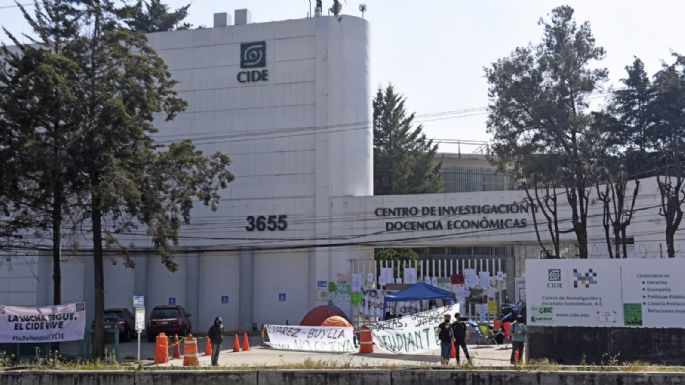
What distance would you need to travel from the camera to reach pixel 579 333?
22.4 m

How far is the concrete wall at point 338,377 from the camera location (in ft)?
51.6

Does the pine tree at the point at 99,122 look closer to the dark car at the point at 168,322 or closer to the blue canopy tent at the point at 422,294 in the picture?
the dark car at the point at 168,322

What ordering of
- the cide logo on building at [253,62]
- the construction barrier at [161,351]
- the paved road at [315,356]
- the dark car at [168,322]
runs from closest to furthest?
the paved road at [315,356], the construction barrier at [161,351], the dark car at [168,322], the cide logo on building at [253,62]

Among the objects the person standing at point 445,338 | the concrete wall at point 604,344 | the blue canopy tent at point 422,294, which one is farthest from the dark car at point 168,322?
the concrete wall at point 604,344

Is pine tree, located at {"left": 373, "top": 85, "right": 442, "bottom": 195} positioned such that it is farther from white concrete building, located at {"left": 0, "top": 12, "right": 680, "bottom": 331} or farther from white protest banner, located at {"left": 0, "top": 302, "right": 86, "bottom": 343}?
white protest banner, located at {"left": 0, "top": 302, "right": 86, "bottom": 343}

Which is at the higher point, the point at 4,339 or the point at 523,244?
A: the point at 523,244

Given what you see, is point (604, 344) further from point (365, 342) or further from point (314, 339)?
point (314, 339)

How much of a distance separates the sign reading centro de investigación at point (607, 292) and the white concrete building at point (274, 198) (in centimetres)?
1827

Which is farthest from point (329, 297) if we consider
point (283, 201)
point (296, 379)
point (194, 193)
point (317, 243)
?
point (296, 379)

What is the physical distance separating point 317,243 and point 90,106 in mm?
17938

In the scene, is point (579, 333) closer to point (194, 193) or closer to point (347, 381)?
point (347, 381)

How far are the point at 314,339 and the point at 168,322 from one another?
34.3ft

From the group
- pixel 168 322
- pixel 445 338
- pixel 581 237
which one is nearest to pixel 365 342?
pixel 445 338

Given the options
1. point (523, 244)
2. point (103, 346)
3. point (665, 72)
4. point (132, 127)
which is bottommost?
point (103, 346)
